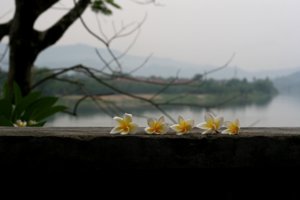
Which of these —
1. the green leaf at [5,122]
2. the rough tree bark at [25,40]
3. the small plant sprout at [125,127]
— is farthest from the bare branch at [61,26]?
the small plant sprout at [125,127]

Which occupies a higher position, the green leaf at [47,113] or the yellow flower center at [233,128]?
the yellow flower center at [233,128]

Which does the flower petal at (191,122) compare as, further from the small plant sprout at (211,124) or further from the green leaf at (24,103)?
the green leaf at (24,103)

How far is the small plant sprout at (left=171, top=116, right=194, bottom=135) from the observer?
1.01 metres

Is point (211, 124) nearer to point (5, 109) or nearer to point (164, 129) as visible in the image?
point (164, 129)

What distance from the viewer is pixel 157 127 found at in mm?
1007

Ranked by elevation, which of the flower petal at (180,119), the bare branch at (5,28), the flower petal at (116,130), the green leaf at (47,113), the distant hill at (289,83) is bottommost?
the distant hill at (289,83)

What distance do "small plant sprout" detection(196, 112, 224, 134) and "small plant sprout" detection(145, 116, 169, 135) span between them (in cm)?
8

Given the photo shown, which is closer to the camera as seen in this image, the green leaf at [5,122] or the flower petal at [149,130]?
the flower petal at [149,130]

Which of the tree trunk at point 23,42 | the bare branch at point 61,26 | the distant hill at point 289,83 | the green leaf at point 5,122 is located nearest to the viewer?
the green leaf at point 5,122

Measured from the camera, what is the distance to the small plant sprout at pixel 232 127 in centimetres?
100
